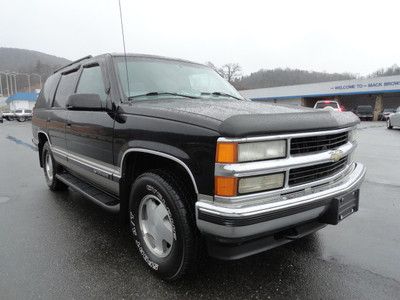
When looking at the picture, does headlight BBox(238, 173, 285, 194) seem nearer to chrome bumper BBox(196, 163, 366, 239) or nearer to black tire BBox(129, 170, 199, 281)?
chrome bumper BBox(196, 163, 366, 239)

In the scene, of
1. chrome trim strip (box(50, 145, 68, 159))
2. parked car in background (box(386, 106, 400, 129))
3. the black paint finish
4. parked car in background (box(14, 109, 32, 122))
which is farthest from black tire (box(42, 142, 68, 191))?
parked car in background (box(14, 109, 32, 122))

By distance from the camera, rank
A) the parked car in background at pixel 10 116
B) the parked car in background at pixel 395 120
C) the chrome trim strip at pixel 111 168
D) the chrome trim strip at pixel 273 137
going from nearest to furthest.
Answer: the chrome trim strip at pixel 273 137
the chrome trim strip at pixel 111 168
the parked car in background at pixel 395 120
the parked car in background at pixel 10 116

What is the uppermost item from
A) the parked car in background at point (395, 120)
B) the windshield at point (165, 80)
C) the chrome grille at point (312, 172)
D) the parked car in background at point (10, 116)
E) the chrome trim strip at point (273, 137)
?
the windshield at point (165, 80)

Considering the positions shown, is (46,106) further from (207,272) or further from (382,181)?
(382,181)

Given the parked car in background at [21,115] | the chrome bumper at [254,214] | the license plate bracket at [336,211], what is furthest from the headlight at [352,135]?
the parked car in background at [21,115]

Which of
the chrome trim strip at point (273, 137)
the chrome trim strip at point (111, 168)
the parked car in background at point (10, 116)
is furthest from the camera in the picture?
the parked car in background at point (10, 116)

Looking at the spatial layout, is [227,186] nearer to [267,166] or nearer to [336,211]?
[267,166]

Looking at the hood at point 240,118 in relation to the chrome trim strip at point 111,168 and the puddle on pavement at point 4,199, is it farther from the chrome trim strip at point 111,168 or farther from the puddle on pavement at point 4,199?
the puddle on pavement at point 4,199

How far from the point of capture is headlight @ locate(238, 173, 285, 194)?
2.24 metres

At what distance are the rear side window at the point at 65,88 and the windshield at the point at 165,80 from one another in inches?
45.9

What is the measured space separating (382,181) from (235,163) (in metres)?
5.30

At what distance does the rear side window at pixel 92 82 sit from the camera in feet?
12.1

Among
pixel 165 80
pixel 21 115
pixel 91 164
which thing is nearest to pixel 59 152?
pixel 91 164

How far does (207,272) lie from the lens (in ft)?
9.77
